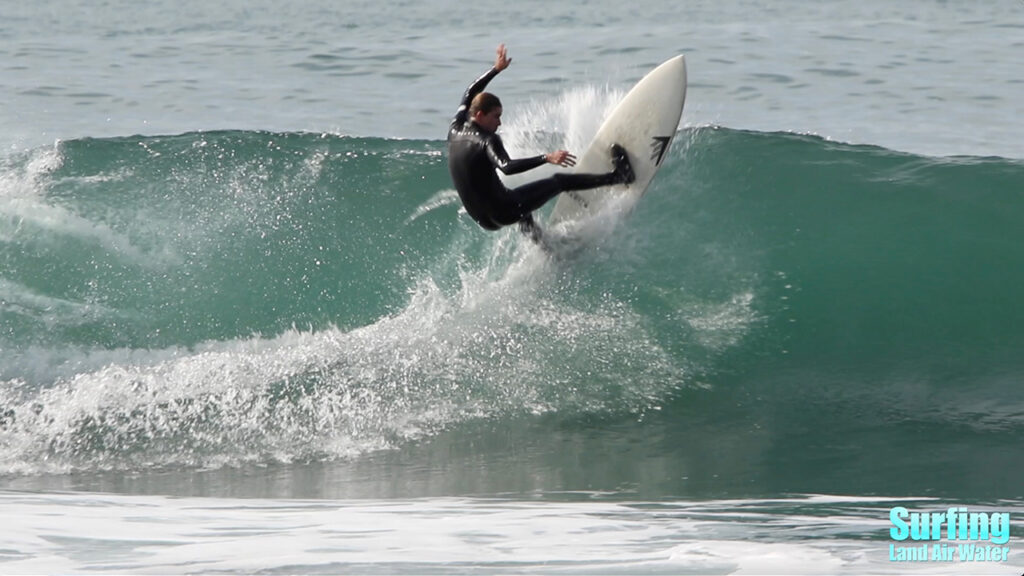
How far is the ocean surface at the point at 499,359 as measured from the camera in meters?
5.38

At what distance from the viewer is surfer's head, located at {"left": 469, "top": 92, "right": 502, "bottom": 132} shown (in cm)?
681

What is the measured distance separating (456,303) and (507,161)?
1.56 m

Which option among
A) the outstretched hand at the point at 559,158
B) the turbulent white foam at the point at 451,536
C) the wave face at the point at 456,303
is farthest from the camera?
the wave face at the point at 456,303

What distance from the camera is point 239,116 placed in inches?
584

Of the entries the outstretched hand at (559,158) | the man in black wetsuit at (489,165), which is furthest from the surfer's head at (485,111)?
the outstretched hand at (559,158)

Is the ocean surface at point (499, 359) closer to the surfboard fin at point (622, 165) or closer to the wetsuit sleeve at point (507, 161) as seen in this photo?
the surfboard fin at point (622, 165)

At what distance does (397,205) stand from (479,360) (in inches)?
107

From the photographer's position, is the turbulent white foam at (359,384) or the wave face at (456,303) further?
the wave face at (456,303)

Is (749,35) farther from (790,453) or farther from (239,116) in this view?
(790,453)

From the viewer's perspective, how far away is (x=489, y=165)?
22.8 feet

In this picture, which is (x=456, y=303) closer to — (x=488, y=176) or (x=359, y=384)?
(x=359, y=384)

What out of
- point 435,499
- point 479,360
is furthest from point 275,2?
point 435,499

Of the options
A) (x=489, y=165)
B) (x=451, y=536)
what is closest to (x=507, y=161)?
(x=489, y=165)

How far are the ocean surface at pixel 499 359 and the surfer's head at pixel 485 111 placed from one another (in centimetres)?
133
